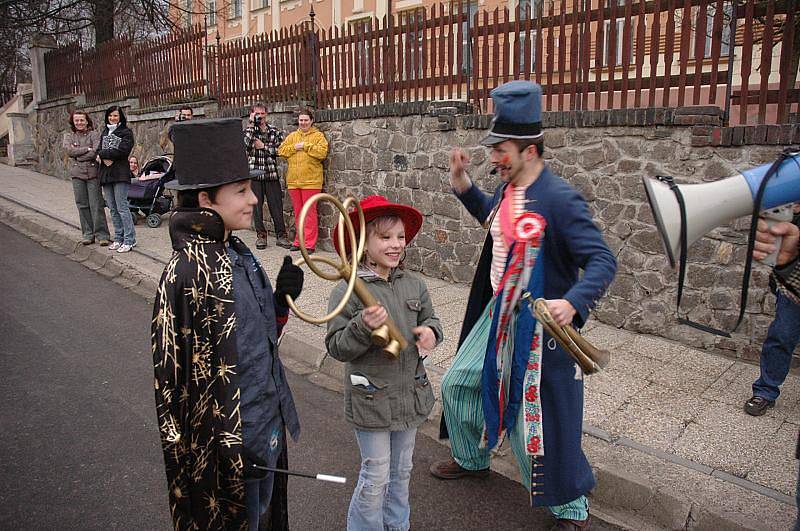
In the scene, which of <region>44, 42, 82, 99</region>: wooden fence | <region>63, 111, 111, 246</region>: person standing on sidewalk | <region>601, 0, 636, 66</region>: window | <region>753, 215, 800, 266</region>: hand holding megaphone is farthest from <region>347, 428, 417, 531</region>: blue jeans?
<region>44, 42, 82, 99</region>: wooden fence

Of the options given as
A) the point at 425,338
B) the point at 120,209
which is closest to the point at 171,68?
the point at 120,209

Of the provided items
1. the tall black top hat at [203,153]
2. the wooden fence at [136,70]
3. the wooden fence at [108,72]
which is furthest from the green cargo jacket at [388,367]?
the wooden fence at [108,72]

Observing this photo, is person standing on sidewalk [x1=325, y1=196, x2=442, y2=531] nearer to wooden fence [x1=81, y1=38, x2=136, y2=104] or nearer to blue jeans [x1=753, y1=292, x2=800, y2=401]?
blue jeans [x1=753, y1=292, x2=800, y2=401]

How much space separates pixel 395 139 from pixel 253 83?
145 inches

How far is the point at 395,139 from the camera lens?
8.25 meters

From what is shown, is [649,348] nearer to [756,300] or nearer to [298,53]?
[756,300]

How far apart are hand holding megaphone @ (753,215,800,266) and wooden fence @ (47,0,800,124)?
3593 mm

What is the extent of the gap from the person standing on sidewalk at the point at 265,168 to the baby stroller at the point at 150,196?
1991 mm

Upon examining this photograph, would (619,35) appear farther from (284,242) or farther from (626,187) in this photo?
(284,242)

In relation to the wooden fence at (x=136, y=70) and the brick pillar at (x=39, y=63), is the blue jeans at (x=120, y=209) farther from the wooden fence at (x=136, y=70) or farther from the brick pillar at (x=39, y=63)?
the brick pillar at (x=39, y=63)

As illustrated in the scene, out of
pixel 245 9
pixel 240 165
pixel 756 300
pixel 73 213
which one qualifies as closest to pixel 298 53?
pixel 73 213

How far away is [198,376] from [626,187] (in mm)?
4902

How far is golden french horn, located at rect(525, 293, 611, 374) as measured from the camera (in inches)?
102

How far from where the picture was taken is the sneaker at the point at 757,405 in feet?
14.2
